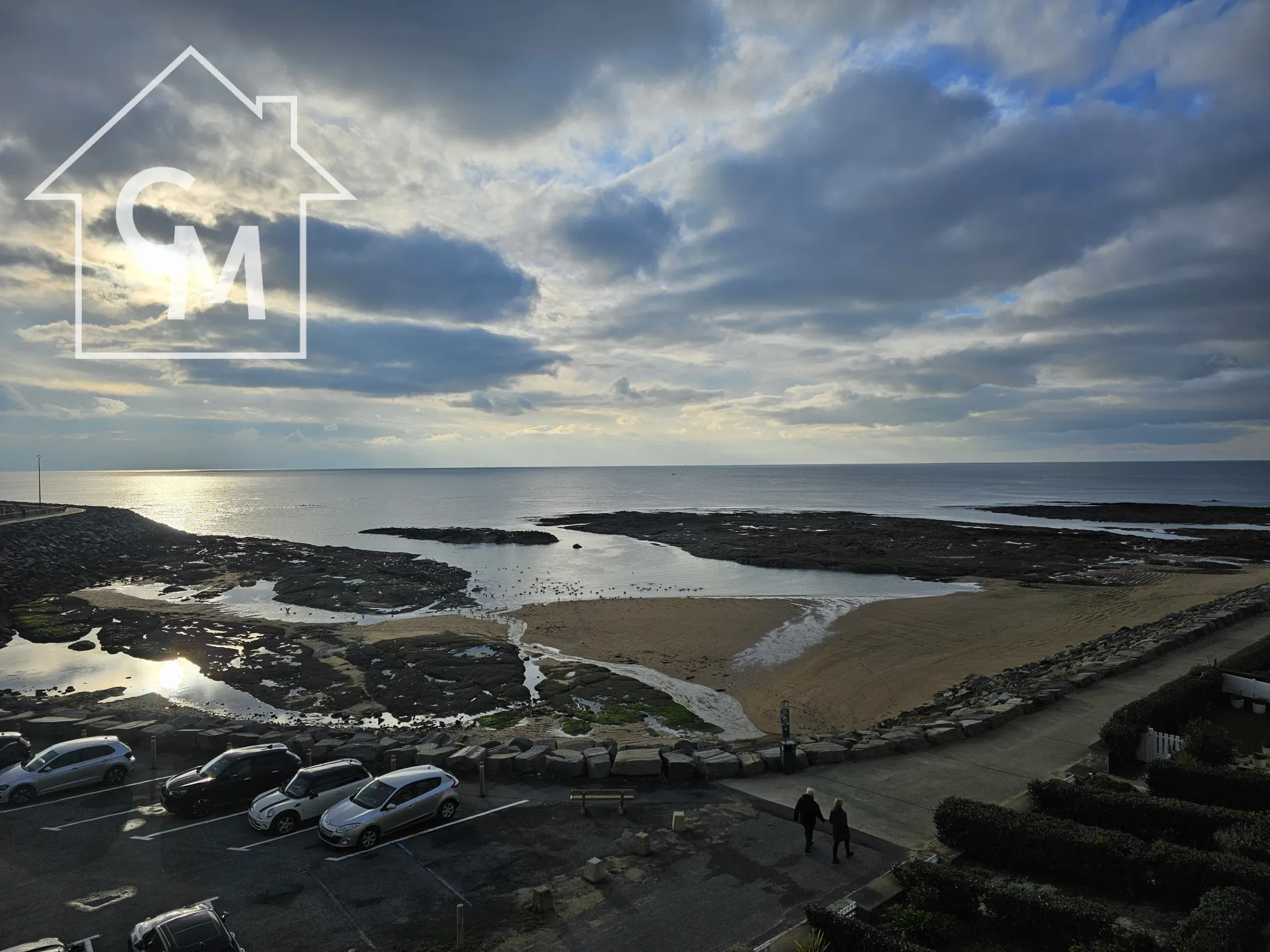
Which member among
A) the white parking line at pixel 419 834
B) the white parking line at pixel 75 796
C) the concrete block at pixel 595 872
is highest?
the concrete block at pixel 595 872

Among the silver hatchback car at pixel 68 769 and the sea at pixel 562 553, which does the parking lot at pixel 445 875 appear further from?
the sea at pixel 562 553

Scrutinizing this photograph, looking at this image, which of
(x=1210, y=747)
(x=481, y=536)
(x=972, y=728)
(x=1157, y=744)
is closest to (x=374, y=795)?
(x=972, y=728)

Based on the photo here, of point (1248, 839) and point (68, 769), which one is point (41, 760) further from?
point (1248, 839)

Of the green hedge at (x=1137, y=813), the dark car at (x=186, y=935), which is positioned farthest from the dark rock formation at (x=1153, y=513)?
the dark car at (x=186, y=935)

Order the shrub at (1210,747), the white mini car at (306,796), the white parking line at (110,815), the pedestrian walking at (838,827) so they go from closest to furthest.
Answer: the pedestrian walking at (838,827) < the white mini car at (306,796) < the white parking line at (110,815) < the shrub at (1210,747)

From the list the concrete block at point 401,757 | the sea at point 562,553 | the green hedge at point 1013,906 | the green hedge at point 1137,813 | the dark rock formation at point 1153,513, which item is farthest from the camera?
the dark rock formation at point 1153,513

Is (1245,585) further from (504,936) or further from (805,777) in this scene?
(504,936)
